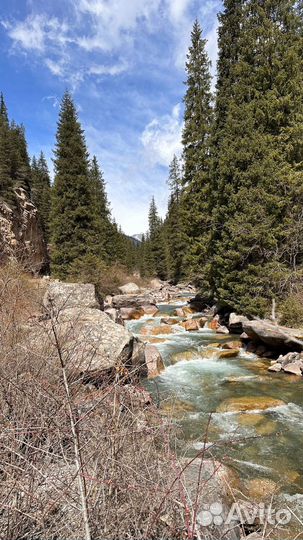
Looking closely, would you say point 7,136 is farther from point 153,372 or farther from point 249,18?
point 153,372

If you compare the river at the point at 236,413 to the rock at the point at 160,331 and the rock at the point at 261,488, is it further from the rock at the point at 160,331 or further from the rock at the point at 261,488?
the rock at the point at 160,331

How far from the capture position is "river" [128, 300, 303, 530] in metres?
4.87

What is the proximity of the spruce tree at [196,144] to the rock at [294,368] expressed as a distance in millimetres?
11394

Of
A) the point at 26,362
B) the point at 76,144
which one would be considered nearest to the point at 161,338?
the point at 26,362

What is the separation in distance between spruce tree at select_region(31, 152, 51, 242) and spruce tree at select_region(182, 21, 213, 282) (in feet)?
68.0

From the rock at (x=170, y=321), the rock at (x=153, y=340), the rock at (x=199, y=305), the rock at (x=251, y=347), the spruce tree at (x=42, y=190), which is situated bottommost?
the rock at (x=251, y=347)

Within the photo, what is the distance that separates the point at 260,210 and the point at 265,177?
1.40 meters

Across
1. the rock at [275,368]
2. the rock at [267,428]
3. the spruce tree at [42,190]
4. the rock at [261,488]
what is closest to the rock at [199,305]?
the rock at [275,368]

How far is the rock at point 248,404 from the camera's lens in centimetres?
708

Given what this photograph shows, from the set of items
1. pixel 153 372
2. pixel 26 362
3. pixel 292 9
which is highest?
pixel 292 9

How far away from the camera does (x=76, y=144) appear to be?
21.4 metres

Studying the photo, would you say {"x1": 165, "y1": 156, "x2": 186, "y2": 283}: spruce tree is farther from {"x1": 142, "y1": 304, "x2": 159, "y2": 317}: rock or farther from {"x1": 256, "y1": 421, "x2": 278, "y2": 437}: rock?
{"x1": 256, "y1": 421, "x2": 278, "y2": 437}: rock

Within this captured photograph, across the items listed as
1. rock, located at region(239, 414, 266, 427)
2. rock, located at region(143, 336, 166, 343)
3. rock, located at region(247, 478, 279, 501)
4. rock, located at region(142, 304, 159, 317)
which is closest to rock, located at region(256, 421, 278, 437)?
rock, located at region(239, 414, 266, 427)

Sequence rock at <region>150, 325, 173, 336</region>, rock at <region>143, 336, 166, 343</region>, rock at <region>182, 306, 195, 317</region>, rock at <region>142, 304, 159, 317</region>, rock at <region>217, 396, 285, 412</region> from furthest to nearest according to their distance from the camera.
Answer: rock at <region>142, 304, 159, 317</region>, rock at <region>182, 306, 195, 317</region>, rock at <region>150, 325, 173, 336</region>, rock at <region>143, 336, 166, 343</region>, rock at <region>217, 396, 285, 412</region>
